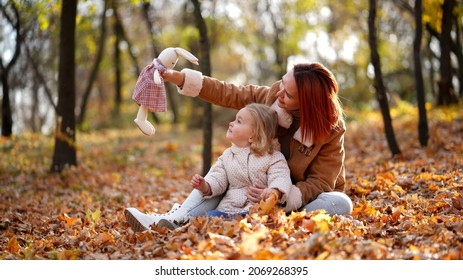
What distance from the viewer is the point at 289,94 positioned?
14.6 feet

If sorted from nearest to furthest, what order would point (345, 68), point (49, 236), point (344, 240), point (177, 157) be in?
1. point (344, 240)
2. point (49, 236)
3. point (177, 157)
4. point (345, 68)

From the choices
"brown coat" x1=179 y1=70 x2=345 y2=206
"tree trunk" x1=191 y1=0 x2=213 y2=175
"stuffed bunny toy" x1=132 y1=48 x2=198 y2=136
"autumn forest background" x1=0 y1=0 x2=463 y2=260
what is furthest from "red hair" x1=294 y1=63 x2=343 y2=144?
"tree trunk" x1=191 y1=0 x2=213 y2=175

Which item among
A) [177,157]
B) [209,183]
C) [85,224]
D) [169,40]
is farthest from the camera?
[169,40]

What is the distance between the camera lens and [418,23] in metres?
8.09

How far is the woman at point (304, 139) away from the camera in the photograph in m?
4.36

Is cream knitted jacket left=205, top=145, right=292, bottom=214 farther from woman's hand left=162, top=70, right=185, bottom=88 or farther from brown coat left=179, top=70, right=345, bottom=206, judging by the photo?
woman's hand left=162, top=70, right=185, bottom=88

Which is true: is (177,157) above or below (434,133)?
below

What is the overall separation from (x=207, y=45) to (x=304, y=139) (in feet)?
12.0

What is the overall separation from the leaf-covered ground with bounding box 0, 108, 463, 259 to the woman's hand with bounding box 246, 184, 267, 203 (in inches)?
8.7

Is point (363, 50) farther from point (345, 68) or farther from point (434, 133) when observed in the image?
point (434, 133)

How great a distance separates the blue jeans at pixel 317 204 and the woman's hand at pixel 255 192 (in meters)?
0.39

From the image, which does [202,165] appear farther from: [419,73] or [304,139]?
[304,139]
